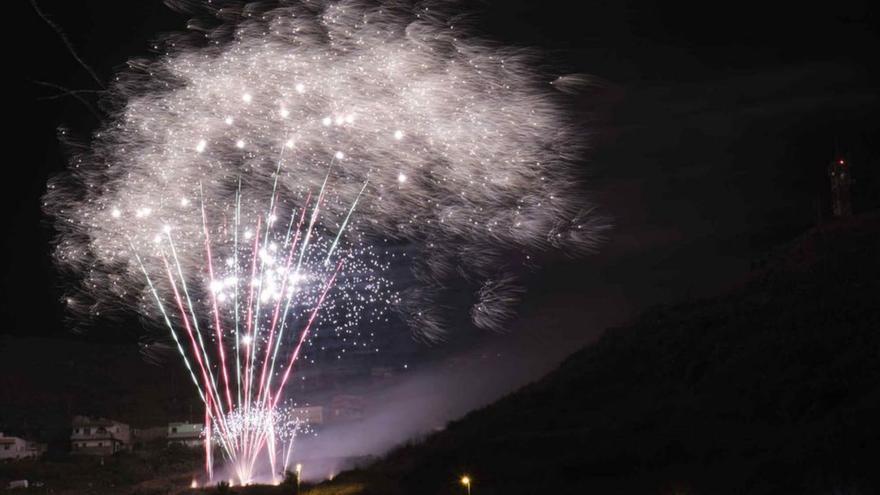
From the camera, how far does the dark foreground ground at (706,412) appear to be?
15859mm

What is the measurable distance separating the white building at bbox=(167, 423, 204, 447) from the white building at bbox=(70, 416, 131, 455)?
2.15 m

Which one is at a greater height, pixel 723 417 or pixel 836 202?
pixel 836 202

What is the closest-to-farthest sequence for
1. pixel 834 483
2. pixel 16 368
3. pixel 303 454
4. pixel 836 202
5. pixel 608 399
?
pixel 834 483
pixel 608 399
pixel 303 454
pixel 836 202
pixel 16 368

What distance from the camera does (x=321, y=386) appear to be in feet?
114

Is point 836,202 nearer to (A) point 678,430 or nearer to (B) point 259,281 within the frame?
(A) point 678,430

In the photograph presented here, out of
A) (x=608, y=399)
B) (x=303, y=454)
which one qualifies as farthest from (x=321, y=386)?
(x=608, y=399)

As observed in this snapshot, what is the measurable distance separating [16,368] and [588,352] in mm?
40073

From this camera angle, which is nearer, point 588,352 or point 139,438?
point 588,352

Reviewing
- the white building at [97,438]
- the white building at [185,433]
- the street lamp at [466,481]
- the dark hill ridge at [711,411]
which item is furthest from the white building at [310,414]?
the street lamp at [466,481]

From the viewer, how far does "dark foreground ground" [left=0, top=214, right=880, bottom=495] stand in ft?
52.0

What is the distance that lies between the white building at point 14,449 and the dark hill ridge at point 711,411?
21942mm

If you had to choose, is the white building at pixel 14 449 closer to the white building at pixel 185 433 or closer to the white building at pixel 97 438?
the white building at pixel 97 438

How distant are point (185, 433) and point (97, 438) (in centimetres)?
447

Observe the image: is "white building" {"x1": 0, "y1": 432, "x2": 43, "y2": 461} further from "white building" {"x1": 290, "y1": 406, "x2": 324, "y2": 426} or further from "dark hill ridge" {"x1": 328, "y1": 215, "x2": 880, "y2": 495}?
"dark hill ridge" {"x1": 328, "y1": 215, "x2": 880, "y2": 495}
